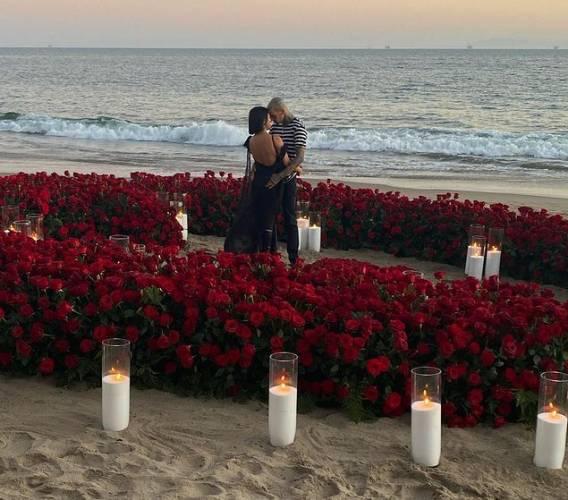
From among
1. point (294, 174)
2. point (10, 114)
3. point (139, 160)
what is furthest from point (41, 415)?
point (10, 114)

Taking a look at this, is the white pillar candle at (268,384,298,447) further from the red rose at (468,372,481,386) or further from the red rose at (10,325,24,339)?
the red rose at (10,325,24,339)

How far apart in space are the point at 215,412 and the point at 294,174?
3886 mm

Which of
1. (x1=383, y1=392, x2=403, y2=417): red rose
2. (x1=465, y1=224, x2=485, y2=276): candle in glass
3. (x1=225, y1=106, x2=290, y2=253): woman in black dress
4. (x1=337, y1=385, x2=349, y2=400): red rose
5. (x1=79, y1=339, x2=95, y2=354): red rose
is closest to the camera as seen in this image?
(x1=383, y1=392, x2=403, y2=417): red rose

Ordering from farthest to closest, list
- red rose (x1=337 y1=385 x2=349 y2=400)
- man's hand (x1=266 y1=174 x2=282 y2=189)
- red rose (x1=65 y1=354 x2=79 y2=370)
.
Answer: man's hand (x1=266 y1=174 x2=282 y2=189) < red rose (x1=65 y1=354 x2=79 y2=370) < red rose (x1=337 y1=385 x2=349 y2=400)

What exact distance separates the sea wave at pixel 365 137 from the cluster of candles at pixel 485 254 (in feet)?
55.7

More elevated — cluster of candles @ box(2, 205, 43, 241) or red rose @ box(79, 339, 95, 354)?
cluster of candles @ box(2, 205, 43, 241)

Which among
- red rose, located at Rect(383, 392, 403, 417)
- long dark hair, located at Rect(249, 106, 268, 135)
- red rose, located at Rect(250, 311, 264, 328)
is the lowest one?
red rose, located at Rect(383, 392, 403, 417)

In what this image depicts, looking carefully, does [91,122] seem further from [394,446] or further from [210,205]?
[394,446]

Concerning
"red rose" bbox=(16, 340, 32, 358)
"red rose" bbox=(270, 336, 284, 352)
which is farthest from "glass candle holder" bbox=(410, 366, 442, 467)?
"red rose" bbox=(16, 340, 32, 358)

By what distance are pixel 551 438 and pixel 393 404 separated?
0.88 meters

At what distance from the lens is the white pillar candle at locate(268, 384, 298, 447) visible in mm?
4488

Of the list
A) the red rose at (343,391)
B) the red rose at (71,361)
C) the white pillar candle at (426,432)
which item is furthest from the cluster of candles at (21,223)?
the white pillar candle at (426,432)

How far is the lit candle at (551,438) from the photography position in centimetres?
432

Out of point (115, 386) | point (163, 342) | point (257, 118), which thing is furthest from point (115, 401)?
point (257, 118)
